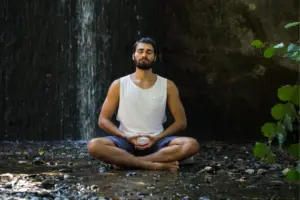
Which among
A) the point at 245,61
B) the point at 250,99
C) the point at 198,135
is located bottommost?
the point at 198,135

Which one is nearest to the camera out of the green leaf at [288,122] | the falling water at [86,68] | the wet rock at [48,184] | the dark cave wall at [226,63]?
the green leaf at [288,122]

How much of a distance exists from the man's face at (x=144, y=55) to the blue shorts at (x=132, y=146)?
2.36 feet

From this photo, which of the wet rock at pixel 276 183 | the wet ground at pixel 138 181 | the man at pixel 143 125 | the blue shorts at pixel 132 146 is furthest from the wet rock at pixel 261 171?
the blue shorts at pixel 132 146

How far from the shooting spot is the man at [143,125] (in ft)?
15.0

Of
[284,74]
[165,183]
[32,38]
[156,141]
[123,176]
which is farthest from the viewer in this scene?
[32,38]

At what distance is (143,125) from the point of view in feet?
15.4

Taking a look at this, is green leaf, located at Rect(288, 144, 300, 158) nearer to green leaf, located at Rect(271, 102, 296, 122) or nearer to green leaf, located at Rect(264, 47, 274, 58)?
green leaf, located at Rect(271, 102, 296, 122)

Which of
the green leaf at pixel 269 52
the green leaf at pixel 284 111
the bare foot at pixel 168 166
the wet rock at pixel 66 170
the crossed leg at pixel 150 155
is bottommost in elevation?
the wet rock at pixel 66 170

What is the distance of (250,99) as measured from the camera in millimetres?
8609

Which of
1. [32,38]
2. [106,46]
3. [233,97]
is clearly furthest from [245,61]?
[32,38]

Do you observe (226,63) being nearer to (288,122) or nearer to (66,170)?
(66,170)

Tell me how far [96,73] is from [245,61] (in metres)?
2.74

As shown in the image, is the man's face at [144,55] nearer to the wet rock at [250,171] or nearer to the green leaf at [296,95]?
the wet rock at [250,171]

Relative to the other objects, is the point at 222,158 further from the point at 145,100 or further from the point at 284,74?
the point at 284,74
